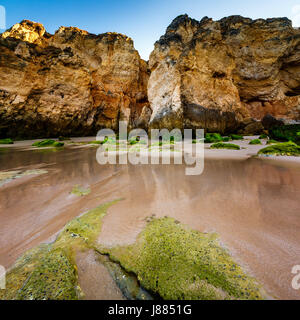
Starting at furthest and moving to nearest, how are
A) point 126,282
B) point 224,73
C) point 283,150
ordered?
point 224,73, point 283,150, point 126,282

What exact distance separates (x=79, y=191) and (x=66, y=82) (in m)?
15.8

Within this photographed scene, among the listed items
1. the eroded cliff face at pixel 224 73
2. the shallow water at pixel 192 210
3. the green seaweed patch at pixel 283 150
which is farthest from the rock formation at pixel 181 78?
the shallow water at pixel 192 210

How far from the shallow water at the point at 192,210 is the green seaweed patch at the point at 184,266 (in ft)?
0.26

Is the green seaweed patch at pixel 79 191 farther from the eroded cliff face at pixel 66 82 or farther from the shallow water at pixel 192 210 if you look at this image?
the eroded cliff face at pixel 66 82

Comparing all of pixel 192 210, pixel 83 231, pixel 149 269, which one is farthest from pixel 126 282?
pixel 192 210

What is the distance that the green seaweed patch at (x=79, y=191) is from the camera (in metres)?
1.97

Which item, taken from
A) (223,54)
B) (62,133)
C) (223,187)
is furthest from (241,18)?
(62,133)

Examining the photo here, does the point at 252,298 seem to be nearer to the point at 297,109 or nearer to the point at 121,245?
the point at 121,245

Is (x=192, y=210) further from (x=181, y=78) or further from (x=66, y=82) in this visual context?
(x=66, y=82)

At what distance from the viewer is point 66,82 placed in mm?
14039

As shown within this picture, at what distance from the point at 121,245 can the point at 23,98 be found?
53.6 feet

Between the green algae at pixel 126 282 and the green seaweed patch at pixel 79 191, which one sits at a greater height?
the green seaweed patch at pixel 79 191

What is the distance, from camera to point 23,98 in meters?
12.4

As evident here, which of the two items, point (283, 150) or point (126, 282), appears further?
point (283, 150)
